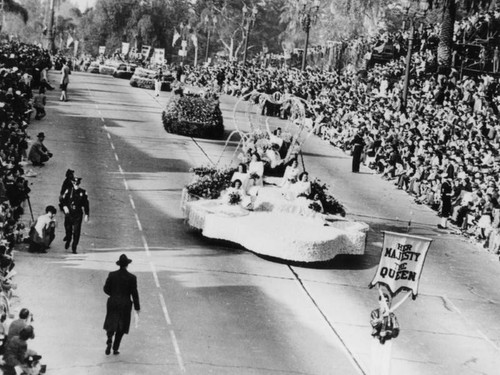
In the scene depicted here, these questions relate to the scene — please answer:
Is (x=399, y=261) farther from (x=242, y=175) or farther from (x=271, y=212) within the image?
(x=242, y=175)

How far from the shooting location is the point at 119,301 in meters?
14.1

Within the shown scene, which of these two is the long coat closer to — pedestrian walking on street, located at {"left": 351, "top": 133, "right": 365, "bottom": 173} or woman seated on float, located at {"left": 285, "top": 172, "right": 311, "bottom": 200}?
woman seated on float, located at {"left": 285, "top": 172, "right": 311, "bottom": 200}

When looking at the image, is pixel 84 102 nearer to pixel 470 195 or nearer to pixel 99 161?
pixel 99 161

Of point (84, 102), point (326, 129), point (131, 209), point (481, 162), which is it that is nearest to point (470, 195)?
point (481, 162)

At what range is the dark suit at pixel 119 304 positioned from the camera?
1404cm

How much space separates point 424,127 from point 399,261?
22.2m

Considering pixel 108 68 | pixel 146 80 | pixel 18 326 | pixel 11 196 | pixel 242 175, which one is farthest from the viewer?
pixel 108 68

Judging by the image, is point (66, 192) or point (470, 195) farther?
point (470, 195)

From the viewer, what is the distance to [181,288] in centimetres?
1825

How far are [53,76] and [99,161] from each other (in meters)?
31.9

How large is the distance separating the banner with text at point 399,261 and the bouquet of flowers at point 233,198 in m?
8.13

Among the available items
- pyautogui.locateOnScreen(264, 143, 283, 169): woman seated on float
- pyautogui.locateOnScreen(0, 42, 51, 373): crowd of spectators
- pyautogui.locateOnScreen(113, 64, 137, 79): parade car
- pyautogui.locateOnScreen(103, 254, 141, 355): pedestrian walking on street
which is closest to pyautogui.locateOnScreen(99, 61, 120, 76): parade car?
pyautogui.locateOnScreen(113, 64, 137, 79): parade car

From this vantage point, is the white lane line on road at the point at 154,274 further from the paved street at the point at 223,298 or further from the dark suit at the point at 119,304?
the dark suit at the point at 119,304

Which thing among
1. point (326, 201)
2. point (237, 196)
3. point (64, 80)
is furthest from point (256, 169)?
point (64, 80)
